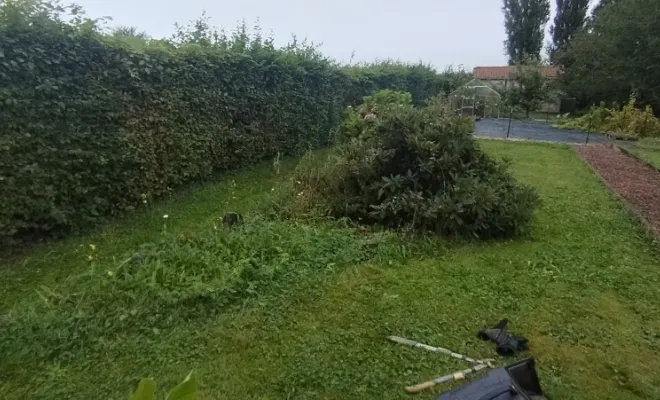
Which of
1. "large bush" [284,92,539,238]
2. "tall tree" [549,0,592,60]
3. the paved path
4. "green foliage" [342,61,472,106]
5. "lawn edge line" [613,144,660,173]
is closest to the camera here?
"large bush" [284,92,539,238]

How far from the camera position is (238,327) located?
2695 millimetres

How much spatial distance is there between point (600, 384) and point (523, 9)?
3512cm

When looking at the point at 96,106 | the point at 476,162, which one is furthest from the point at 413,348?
the point at 96,106

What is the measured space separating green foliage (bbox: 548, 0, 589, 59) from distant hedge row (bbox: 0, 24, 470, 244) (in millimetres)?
29356

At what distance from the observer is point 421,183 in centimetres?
478

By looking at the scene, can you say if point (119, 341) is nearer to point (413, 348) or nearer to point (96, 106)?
point (413, 348)

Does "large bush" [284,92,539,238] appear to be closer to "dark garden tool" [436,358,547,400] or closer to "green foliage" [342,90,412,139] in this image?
"green foliage" [342,90,412,139]

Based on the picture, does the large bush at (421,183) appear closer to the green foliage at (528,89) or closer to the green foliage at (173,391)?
the green foliage at (173,391)

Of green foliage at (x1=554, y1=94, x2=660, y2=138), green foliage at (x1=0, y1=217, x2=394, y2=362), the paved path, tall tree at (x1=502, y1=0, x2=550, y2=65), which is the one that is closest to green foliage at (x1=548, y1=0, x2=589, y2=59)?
tall tree at (x1=502, y1=0, x2=550, y2=65)

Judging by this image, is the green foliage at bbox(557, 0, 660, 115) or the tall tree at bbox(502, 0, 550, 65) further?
the tall tree at bbox(502, 0, 550, 65)

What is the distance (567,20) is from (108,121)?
34.2m

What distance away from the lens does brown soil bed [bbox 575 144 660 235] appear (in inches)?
213

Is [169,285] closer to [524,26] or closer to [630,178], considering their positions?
[630,178]

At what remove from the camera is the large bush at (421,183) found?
4.35 m
